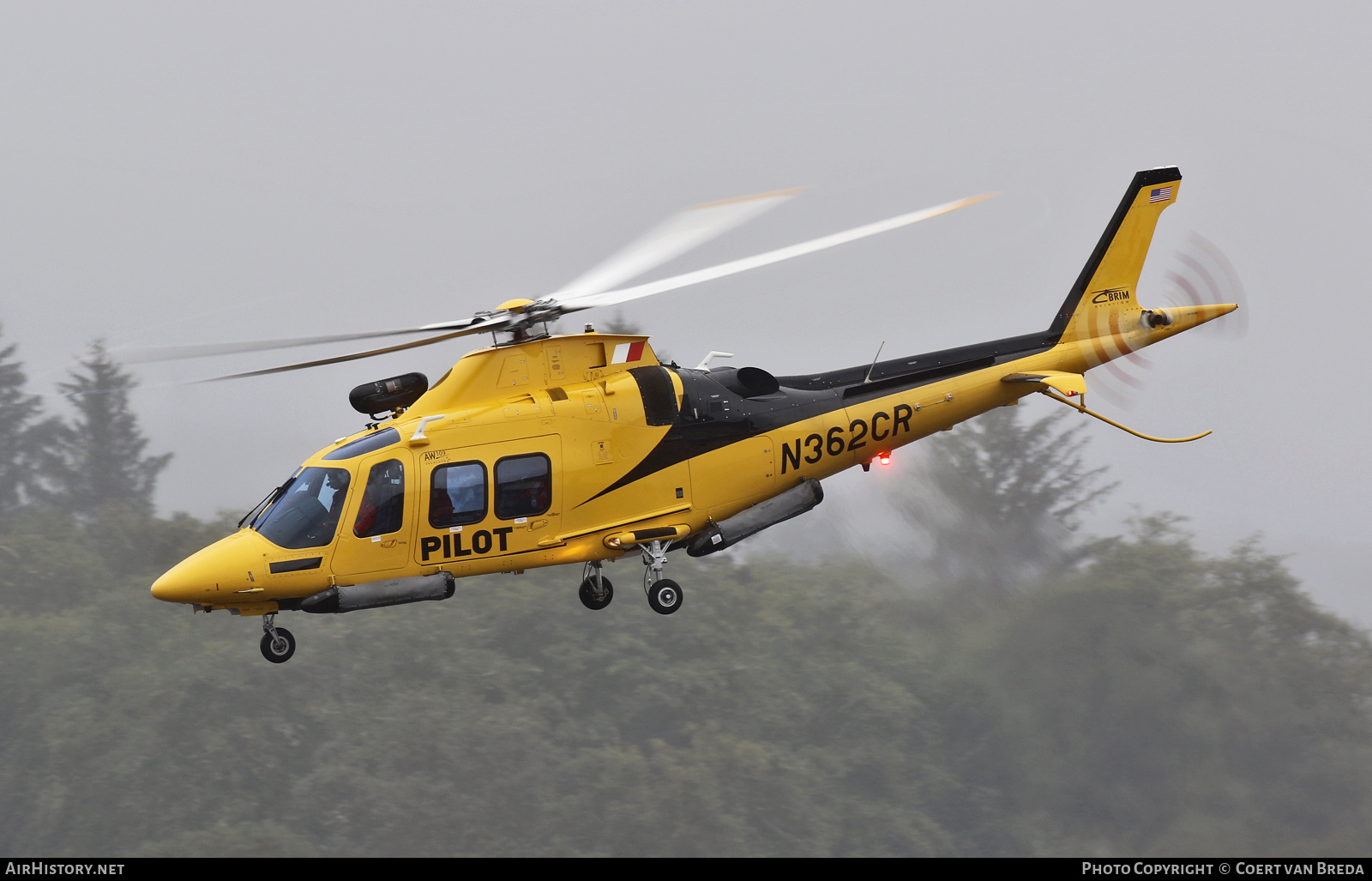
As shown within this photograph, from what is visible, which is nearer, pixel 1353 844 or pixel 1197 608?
pixel 1353 844

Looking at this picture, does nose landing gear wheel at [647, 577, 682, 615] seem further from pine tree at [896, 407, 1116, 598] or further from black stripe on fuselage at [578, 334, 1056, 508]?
pine tree at [896, 407, 1116, 598]

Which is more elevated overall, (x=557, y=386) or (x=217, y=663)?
(x=557, y=386)

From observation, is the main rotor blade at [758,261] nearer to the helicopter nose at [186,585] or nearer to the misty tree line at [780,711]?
the helicopter nose at [186,585]

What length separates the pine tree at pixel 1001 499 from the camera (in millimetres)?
45594

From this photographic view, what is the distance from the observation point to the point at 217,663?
182 ft

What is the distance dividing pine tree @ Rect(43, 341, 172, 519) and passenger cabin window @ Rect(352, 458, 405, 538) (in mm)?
64451

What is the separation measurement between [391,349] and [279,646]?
3635mm

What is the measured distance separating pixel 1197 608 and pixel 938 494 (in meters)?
13.8

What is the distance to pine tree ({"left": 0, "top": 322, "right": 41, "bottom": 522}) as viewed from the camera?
75.1 metres

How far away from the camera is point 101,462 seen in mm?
75438

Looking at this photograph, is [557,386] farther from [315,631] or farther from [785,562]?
[315,631]

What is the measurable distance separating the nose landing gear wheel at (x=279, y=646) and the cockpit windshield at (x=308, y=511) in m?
1.09

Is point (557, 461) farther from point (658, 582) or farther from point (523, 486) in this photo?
point (658, 582)

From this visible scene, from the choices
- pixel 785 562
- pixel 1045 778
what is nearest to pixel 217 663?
pixel 785 562
